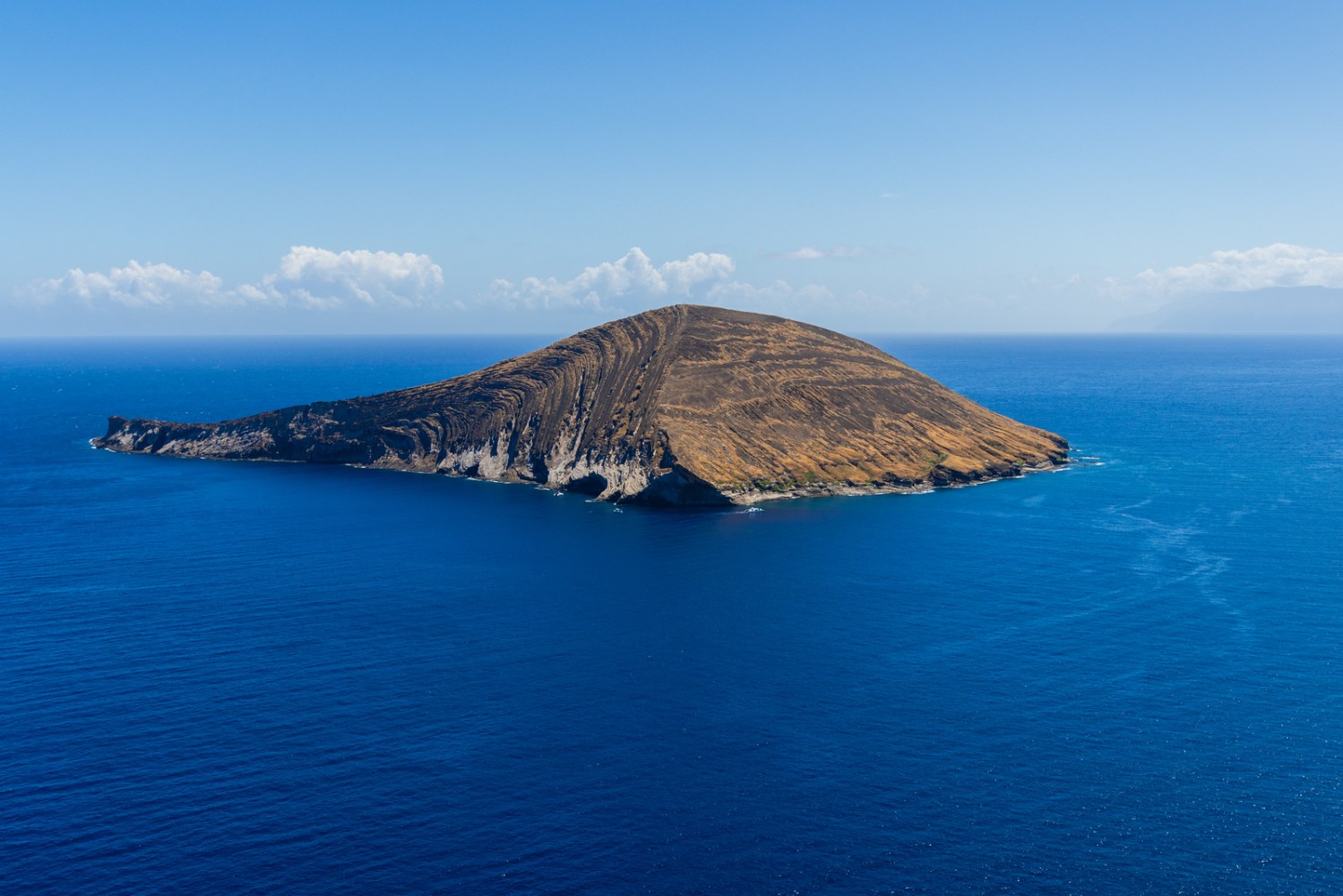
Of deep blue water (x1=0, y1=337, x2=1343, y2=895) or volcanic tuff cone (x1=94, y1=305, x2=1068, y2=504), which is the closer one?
deep blue water (x1=0, y1=337, x2=1343, y2=895)

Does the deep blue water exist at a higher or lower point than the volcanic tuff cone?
lower

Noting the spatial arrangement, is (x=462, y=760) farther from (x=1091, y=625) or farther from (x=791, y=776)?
(x=1091, y=625)

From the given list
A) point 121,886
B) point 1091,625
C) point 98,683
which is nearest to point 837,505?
point 1091,625

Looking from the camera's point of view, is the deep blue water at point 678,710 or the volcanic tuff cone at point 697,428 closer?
the deep blue water at point 678,710

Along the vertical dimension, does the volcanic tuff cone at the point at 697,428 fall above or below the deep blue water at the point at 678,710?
above
